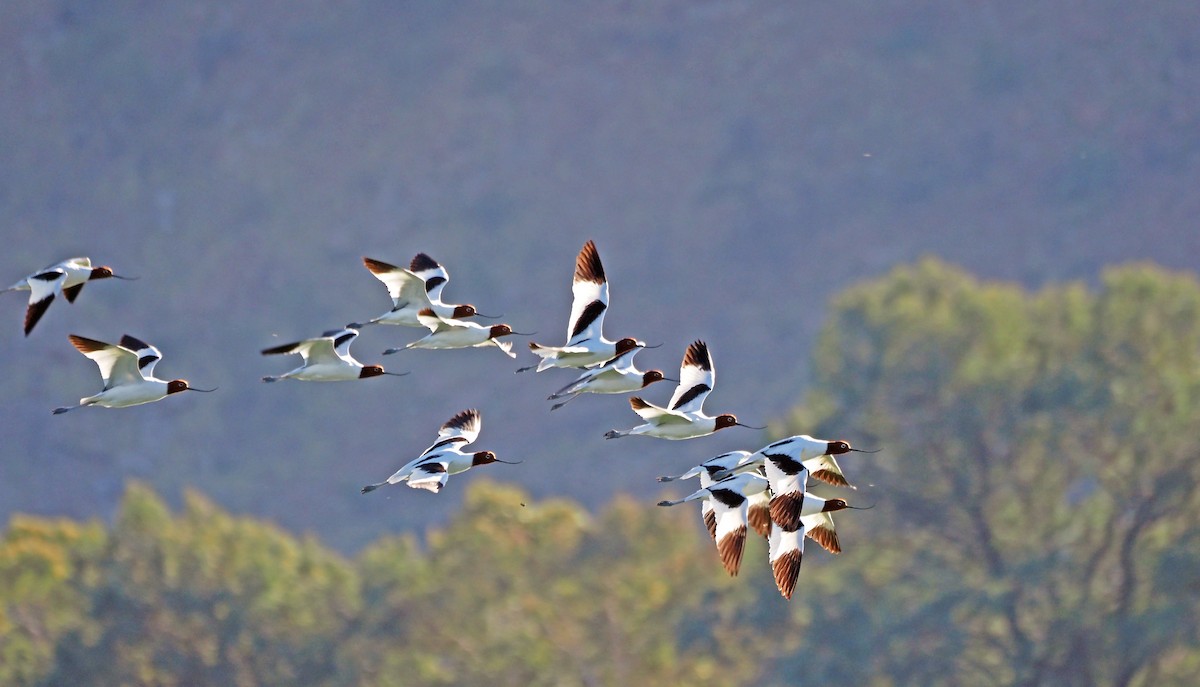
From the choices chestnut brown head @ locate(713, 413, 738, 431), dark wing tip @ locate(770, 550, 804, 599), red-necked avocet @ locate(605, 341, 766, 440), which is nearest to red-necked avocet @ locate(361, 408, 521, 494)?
red-necked avocet @ locate(605, 341, 766, 440)

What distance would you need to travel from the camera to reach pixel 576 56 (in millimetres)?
147875

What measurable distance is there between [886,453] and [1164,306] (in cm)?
623

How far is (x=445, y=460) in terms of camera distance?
1823cm

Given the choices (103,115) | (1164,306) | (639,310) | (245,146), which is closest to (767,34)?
(639,310)

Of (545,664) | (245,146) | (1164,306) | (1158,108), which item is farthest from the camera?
(245,146)

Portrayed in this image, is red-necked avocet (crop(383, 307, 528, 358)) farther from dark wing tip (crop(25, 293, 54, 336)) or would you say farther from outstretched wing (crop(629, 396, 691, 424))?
dark wing tip (crop(25, 293, 54, 336))

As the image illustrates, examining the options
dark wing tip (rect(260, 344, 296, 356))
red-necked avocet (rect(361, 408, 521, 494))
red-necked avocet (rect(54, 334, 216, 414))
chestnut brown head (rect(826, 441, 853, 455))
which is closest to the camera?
dark wing tip (rect(260, 344, 296, 356))

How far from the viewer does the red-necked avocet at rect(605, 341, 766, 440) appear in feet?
63.2

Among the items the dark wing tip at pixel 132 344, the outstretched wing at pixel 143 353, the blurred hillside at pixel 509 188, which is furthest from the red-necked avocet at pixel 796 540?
the blurred hillside at pixel 509 188

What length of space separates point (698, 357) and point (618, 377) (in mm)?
1227

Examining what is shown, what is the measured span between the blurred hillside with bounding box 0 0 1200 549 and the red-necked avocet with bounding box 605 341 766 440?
9420 cm

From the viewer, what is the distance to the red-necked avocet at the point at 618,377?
62.6 ft

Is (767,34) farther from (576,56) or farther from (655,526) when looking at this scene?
(655,526)

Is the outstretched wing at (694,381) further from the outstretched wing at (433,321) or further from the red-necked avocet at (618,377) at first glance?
the outstretched wing at (433,321)
